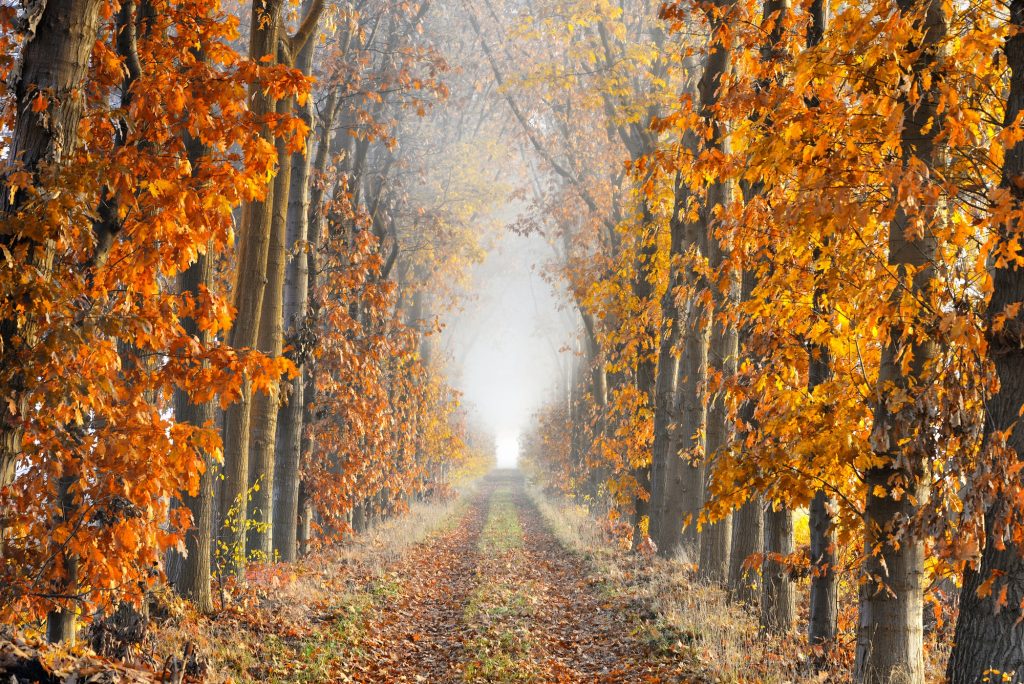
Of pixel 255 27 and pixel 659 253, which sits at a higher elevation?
pixel 255 27

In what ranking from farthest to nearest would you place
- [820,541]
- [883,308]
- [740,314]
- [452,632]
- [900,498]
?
1. [452,632]
2. [740,314]
3. [820,541]
4. [900,498]
5. [883,308]


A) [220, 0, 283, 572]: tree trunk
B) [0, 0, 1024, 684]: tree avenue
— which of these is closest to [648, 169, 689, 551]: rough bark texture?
[0, 0, 1024, 684]: tree avenue

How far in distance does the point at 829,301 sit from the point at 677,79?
1298cm

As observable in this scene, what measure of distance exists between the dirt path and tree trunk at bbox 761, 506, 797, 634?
1.44 meters

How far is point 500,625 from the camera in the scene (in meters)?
10.6

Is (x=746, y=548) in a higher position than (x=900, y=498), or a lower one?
lower

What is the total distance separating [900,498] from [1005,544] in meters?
0.96

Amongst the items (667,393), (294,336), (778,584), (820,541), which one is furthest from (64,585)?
(667,393)

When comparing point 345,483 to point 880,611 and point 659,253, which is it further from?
point 880,611

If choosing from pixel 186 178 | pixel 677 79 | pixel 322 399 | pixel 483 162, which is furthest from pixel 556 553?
pixel 483 162

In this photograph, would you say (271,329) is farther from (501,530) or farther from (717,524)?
(501,530)

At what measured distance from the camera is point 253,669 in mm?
7711

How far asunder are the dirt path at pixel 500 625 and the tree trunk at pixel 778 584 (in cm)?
144

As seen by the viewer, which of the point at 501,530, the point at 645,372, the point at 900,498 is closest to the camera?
the point at 900,498
